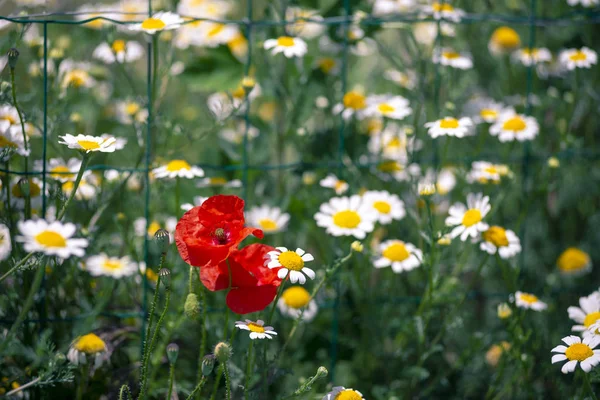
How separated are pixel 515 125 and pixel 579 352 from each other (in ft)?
2.50

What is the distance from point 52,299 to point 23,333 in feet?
0.45

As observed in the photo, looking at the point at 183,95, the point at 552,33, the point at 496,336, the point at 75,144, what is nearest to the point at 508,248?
the point at 496,336

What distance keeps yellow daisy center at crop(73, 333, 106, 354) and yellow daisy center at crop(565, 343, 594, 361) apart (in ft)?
2.73

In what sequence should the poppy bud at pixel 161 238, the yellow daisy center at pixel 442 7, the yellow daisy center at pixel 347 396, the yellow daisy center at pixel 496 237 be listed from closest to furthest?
the poppy bud at pixel 161 238 < the yellow daisy center at pixel 347 396 < the yellow daisy center at pixel 496 237 < the yellow daisy center at pixel 442 7

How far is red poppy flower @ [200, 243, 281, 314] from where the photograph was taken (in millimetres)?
1189

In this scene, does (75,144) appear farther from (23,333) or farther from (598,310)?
(598,310)

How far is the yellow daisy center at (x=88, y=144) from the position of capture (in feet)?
3.88

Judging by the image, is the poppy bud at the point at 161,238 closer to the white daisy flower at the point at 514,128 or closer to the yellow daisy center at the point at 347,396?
the yellow daisy center at the point at 347,396

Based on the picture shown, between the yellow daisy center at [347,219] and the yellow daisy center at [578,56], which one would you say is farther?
the yellow daisy center at [578,56]

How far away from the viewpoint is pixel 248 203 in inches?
76.5

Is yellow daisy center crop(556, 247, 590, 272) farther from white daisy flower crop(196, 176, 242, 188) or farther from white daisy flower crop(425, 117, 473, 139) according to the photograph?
white daisy flower crop(196, 176, 242, 188)

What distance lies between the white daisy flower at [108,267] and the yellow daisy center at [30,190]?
184 mm

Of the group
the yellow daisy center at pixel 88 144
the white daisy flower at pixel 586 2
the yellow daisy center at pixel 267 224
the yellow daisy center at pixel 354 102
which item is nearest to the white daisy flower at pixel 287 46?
the yellow daisy center at pixel 354 102

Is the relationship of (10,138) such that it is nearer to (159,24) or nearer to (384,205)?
(159,24)
